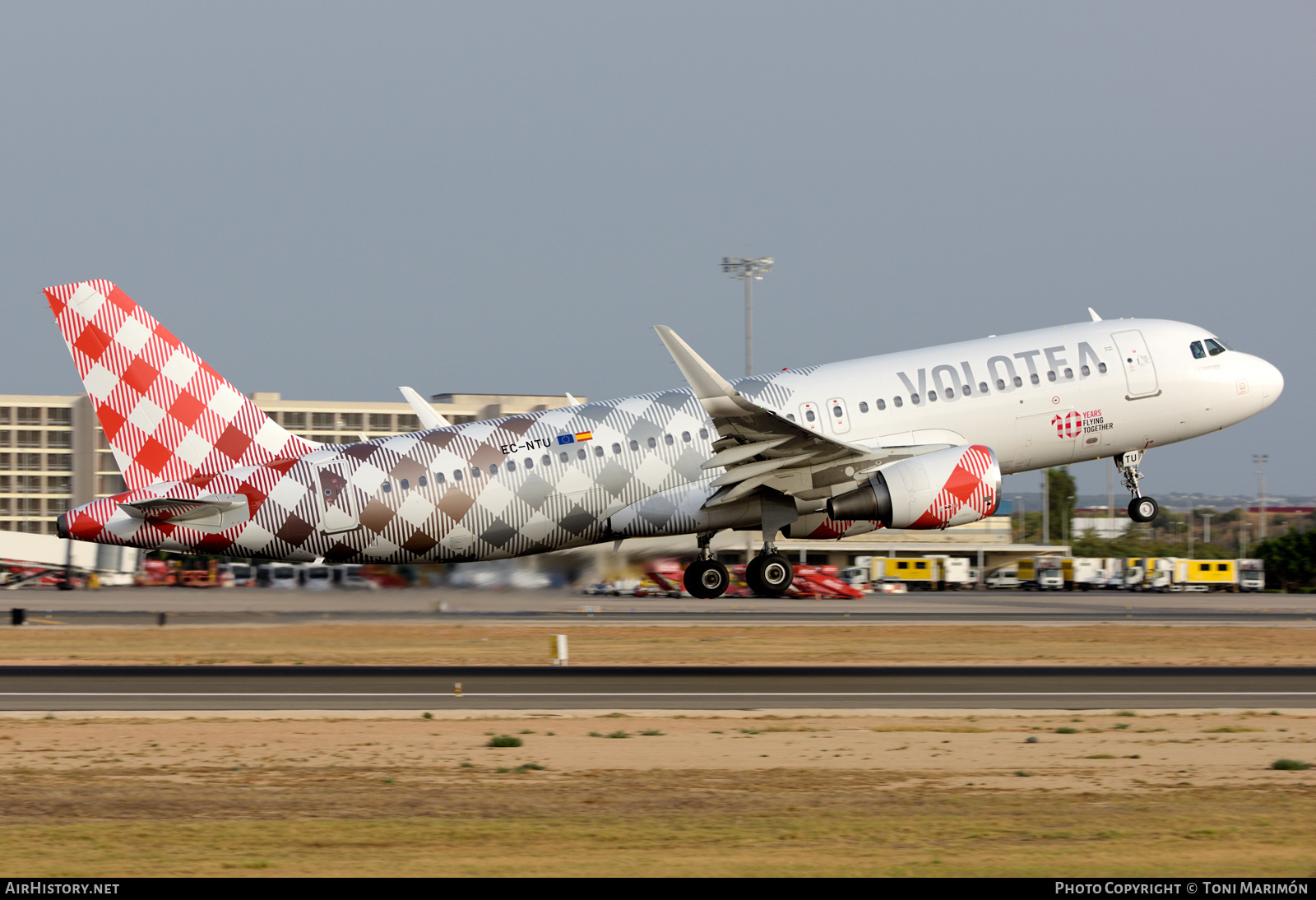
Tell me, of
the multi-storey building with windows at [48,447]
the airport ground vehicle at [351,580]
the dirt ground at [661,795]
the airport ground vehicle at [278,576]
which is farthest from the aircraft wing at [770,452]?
the multi-storey building with windows at [48,447]

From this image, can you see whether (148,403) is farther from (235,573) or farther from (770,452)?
(235,573)

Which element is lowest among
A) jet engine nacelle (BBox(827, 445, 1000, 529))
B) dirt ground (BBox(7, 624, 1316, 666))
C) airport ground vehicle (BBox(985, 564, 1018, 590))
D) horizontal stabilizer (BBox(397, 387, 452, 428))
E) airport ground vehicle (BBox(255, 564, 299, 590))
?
airport ground vehicle (BBox(985, 564, 1018, 590))

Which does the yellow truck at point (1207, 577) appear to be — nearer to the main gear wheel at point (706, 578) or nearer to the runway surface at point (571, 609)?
the runway surface at point (571, 609)

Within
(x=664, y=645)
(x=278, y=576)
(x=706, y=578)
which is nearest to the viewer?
(x=706, y=578)

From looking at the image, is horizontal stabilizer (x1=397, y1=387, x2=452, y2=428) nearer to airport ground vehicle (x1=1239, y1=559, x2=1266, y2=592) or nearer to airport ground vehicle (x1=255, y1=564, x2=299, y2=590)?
airport ground vehicle (x1=255, y1=564, x2=299, y2=590)

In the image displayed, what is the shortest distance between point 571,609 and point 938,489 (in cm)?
2271

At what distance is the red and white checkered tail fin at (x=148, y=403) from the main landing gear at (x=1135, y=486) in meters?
21.5

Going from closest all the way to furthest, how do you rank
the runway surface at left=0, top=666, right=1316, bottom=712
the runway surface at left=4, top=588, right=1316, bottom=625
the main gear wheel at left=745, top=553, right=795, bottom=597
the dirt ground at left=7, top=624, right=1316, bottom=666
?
the runway surface at left=0, top=666, right=1316, bottom=712, the main gear wheel at left=745, top=553, right=795, bottom=597, the runway surface at left=4, top=588, right=1316, bottom=625, the dirt ground at left=7, top=624, right=1316, bottom=666

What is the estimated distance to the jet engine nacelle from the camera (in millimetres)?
33906

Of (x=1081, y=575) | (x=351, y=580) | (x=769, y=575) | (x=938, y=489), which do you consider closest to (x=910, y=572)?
(x=1081, y=575)

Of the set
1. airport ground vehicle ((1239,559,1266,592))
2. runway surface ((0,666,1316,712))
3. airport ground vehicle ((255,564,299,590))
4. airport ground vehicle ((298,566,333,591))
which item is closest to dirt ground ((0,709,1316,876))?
runway surface ((0,666,1316,712))

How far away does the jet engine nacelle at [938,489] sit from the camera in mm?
33906

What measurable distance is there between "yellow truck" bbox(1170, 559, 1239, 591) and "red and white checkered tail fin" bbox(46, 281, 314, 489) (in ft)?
273

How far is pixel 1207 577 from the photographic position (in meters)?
103
